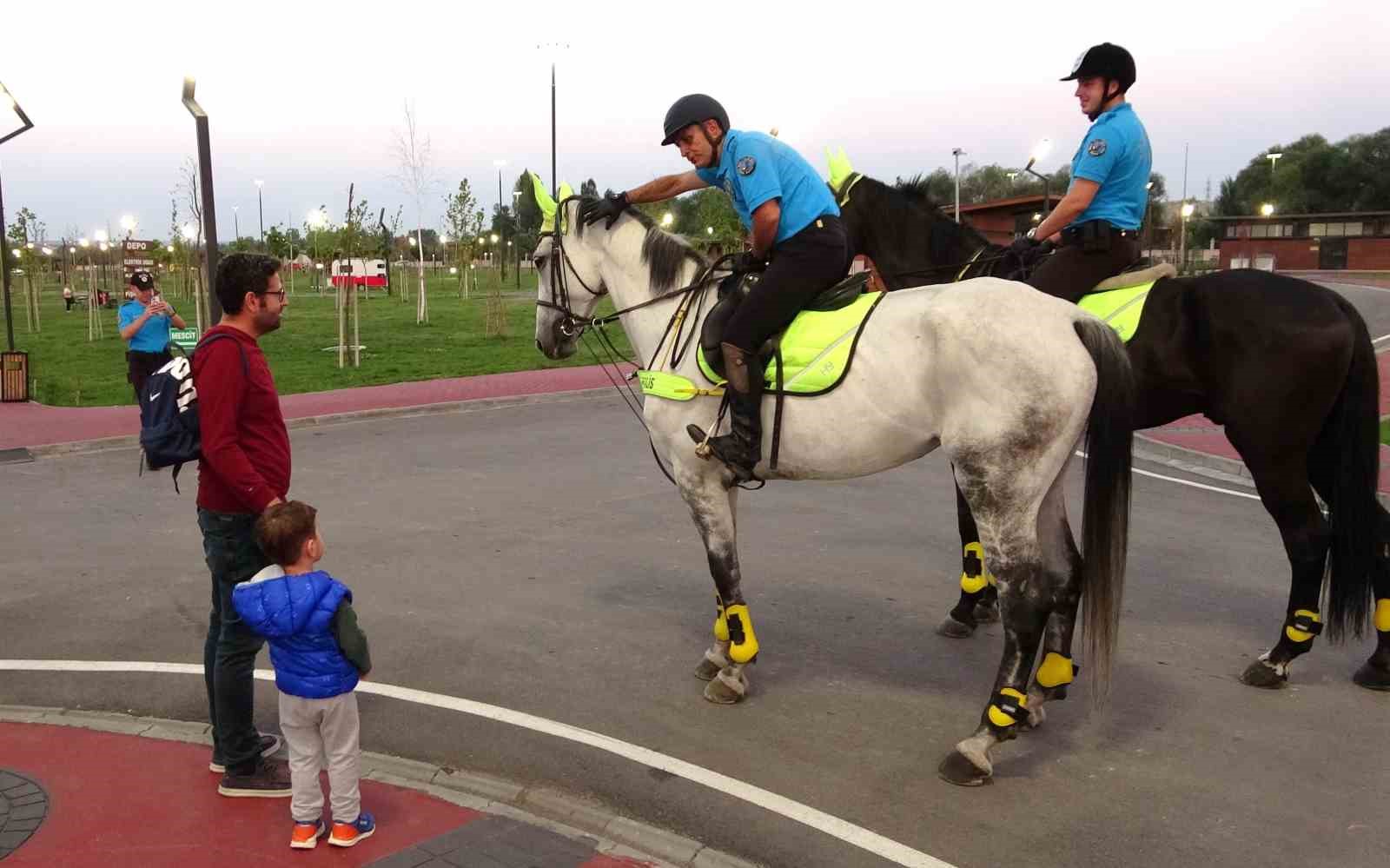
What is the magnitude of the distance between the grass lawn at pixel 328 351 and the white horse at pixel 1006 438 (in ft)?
45.4

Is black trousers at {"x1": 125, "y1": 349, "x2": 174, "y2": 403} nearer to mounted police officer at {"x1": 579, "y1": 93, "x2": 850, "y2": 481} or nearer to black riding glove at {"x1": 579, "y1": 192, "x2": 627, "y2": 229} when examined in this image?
black riding glove at {"x1": 579, "y1": 192, "x2": 627, "y2": 229}

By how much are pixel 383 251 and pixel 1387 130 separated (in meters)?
78.5

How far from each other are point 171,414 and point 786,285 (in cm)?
252

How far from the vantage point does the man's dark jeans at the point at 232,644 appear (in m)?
3.91

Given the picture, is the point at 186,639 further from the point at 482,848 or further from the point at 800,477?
the point at 800,477

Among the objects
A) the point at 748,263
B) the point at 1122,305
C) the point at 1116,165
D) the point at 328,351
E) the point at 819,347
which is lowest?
the point at 328,351

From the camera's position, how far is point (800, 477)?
4.77 meters

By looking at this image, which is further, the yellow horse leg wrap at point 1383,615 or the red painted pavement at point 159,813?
the yellow horse leg wrap at point 1383,615

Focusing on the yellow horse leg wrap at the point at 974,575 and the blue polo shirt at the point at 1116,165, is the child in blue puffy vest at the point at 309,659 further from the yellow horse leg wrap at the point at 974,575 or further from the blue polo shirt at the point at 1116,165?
the blue polo shirt at the point at 1116,165

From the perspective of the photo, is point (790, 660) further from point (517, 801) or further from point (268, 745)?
point (268, 745)

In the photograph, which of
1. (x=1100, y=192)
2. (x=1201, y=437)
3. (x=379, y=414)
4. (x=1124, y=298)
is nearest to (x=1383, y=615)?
(x=1124, y=298)

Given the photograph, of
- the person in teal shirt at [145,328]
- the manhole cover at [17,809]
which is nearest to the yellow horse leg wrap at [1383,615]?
the manhole cover at [17,809]

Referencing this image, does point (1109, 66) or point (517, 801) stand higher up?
point (1109, 66)

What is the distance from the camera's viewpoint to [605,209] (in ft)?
16.7
